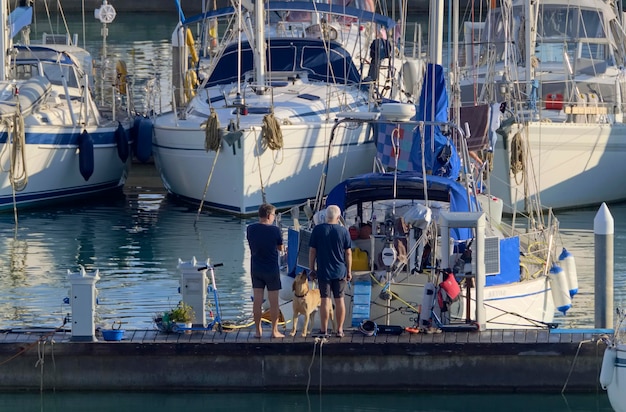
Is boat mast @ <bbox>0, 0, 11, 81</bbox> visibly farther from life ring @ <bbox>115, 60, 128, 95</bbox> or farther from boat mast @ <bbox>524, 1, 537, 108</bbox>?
boat mast @ <bbox>524, 1, 537, 108</bbox>

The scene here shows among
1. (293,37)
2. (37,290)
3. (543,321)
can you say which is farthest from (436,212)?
(293,37)

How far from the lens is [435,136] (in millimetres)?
19000

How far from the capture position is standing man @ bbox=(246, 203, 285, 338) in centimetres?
1478

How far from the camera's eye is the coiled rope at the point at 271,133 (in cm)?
2473

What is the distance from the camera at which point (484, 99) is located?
91.5 ft

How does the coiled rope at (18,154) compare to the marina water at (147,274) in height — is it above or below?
above

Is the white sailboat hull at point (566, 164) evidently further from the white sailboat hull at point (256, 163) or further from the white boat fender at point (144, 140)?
the white boat fender at point (144, 140)

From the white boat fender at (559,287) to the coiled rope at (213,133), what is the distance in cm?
885

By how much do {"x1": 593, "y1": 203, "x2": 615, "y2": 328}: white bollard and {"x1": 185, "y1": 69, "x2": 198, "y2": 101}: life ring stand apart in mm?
14841

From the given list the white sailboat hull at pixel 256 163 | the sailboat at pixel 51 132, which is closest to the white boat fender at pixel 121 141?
the sailboat at pixel 51 132

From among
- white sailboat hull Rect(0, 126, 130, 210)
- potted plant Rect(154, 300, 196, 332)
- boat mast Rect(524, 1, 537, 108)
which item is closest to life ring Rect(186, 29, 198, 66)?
white sailboat hull Rect(0, 126, 130, 210)

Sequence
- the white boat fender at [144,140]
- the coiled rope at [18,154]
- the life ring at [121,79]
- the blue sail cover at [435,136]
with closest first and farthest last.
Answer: the blue sail cover at [435,136] < the coiled rope at [18,154] < the white boat fender at [144,140] < the life ring at [121,79]

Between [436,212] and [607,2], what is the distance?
1461cm

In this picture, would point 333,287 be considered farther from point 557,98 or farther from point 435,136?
point 557,98
